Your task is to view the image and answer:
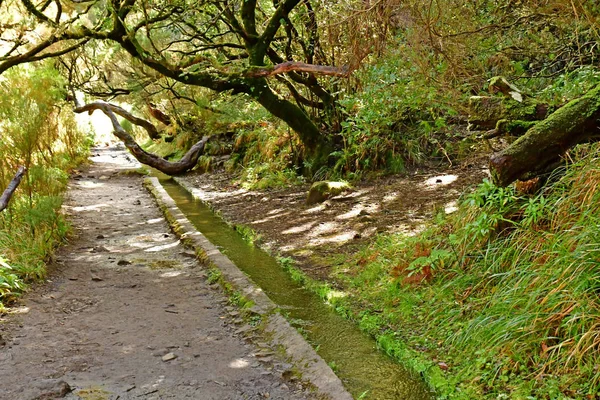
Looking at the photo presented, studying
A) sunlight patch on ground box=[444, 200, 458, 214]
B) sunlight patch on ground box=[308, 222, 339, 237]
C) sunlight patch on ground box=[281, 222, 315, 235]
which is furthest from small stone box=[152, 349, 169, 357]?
sunlight patch on ground box=[444, 200, 458, 214]

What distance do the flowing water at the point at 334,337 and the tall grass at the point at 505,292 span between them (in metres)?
0.21

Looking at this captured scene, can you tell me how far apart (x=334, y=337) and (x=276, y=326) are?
508mm

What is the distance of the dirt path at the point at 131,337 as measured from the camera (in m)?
3.62

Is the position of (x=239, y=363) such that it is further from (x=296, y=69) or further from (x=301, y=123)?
(x=301, y=123)

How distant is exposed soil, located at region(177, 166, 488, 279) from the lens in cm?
675

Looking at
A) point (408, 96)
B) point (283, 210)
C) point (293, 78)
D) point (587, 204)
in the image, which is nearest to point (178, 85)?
point (293, 78)

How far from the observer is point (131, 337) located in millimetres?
4488

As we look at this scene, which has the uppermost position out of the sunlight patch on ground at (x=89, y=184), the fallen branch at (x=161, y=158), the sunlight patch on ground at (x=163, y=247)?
the fallen branch at (x=161, y=158)

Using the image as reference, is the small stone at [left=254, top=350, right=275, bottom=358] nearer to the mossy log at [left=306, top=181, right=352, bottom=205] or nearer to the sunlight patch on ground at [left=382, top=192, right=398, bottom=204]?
the sunlight patch on ground at [left=382, top=192, right=398, bottom=204]

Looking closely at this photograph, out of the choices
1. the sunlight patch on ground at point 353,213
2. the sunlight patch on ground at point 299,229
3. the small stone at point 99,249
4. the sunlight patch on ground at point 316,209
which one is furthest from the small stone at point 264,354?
the sunlight patch on ground at point 316,209

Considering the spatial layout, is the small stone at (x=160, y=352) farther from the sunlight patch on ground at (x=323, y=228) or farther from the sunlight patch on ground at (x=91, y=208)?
the sunlight patch on ground at (x=91, y=208)

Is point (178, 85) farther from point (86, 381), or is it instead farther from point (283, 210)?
point (86, 381)

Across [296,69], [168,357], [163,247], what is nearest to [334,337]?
[168,357]

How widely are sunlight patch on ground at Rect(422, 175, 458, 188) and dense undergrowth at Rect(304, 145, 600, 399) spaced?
2.79 metres
